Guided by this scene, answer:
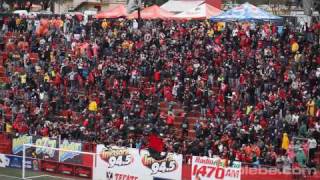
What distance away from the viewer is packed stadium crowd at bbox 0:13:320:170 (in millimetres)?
27328

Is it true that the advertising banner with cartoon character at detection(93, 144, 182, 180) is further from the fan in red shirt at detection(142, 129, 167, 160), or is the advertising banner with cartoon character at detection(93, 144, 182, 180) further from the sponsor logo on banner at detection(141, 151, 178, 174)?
the fan in red shirt at detection(142, 129, 167, 160)

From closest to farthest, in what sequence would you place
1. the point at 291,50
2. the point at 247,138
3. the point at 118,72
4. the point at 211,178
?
the point at 211,178 < the point at 247,138 < the point at 291,50 < the point at 118,72

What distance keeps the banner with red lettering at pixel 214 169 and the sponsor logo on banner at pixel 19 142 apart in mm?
8506

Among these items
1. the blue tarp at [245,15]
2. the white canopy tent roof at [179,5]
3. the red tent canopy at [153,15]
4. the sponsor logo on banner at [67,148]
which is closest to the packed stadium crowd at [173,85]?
the red tent canopy at [153,15]

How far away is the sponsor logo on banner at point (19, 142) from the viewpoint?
29952 mm

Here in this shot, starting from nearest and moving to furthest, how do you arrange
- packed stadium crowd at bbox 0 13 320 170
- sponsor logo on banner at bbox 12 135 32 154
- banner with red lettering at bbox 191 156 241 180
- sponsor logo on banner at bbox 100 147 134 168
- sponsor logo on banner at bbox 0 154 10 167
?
banner with red lettering at bbox 191 156 241 180 < sponsor logo on banner at bbox 100 147 134 168 < packed stadium crowd at bbox 0 13 320 170 < sponsor logo on banner at bbox 12 135 32 154 < sponsor logo on banner at bbox 0 154 10 167

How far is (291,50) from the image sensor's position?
31797 millimetres

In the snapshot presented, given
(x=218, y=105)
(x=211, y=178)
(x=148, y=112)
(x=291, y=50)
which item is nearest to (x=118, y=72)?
(x=148, y=112)

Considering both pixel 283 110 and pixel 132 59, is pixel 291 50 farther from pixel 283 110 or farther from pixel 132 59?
pixel 132 59

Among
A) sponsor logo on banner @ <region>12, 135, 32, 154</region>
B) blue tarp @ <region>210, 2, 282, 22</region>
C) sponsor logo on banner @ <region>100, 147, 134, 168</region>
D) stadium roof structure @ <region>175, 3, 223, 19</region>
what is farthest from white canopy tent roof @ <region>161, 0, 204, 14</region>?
sponsor logo on banner @ <region>100, 147, 134, 168</region>

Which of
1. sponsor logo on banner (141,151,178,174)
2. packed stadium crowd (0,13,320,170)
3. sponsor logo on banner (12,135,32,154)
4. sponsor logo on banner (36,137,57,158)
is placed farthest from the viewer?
sponsor logo on banner (12,135,32,154)

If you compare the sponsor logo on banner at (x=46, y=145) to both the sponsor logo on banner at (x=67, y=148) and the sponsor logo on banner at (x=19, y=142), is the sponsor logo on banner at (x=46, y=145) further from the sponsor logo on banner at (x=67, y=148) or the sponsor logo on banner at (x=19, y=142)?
the sponsor logo on banner at (x=19, y=142)

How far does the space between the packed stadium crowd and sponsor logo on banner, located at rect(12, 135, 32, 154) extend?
4.27 feet

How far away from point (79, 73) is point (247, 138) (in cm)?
1154
